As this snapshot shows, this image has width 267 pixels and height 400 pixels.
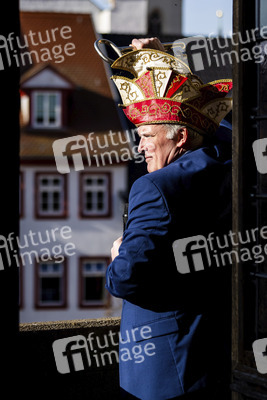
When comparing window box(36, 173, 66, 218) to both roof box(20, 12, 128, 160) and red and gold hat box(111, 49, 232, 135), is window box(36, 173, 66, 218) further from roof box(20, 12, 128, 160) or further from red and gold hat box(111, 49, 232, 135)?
red and gold hat box(111, 49, 232, 135)

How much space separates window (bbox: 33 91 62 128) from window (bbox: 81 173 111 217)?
4.92 ft

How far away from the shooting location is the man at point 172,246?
6.45ft

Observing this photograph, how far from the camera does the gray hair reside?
2154 millimetres

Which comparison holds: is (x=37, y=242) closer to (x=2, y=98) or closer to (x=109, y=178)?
(x=109, y=178)

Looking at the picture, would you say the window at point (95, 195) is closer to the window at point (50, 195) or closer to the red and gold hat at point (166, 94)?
the window at point (50, 195)

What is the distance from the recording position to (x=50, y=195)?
57.8 ft

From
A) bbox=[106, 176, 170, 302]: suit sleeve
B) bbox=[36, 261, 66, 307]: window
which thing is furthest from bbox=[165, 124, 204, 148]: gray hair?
bbox=[36, 261, 66, 307]: window

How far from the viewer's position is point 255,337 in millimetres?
1751

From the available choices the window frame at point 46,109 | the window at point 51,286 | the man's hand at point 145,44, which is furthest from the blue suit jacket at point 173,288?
the window at point 51,286

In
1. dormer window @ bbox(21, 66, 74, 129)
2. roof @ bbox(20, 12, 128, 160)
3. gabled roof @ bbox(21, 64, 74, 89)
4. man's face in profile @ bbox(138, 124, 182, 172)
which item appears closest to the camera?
man's face in profile @ bbox(138, 124, 182, 172)

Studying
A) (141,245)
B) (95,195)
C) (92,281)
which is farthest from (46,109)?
(141,245)

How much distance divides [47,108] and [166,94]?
51.6 feet

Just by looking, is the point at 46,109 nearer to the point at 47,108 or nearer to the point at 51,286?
the point at 47,108

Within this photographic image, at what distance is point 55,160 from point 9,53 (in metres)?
15.1
